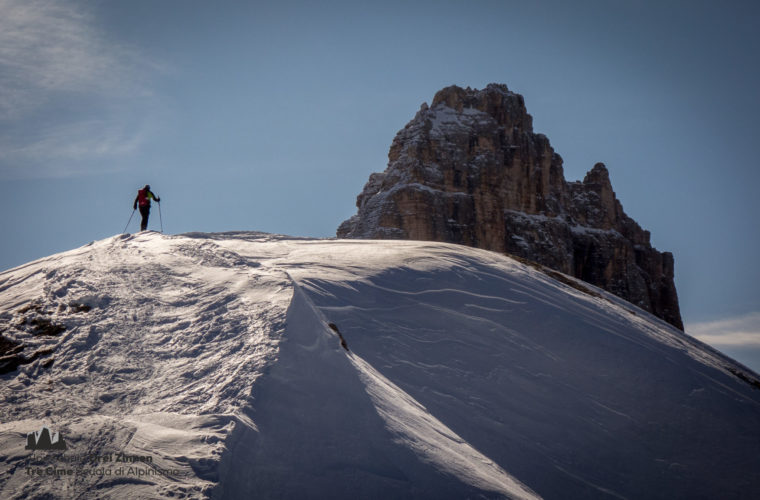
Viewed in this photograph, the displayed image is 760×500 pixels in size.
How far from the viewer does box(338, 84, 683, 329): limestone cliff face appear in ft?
250

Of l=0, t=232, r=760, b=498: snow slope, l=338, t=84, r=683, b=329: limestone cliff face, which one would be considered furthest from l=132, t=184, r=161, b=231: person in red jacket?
l=338, t=84, r=683, b=329: limestone cliff face

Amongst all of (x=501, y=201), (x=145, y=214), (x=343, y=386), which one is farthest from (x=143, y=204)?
(x=501, y=201)

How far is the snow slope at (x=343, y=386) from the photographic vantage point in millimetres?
5086

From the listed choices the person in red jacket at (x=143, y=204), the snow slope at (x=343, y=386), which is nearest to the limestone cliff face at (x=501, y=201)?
the person in red jacket at (x=143, y=204)

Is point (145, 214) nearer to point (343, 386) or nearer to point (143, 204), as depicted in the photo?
point (143, 204)

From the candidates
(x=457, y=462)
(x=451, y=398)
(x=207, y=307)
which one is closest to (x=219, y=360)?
(x=207, y=307)

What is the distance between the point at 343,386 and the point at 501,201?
80078mm

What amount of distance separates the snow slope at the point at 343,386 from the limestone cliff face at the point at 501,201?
6051 cm

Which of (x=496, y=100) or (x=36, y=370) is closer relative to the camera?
(x=36, y=370)

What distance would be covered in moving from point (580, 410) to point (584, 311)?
11.2ft

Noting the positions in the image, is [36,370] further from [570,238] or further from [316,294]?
[570,238]

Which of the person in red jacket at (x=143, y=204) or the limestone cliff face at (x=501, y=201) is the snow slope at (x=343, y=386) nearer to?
the person in red jacket at (x=143, y=204)

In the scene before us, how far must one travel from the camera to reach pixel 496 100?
9012 centimetres

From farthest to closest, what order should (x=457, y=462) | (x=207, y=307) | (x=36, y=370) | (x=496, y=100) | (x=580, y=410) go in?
(x=496, y=100)
(x=580, y=410)
(x=207, y=307)
(x=36, y=370)
(x=457, y=462)
